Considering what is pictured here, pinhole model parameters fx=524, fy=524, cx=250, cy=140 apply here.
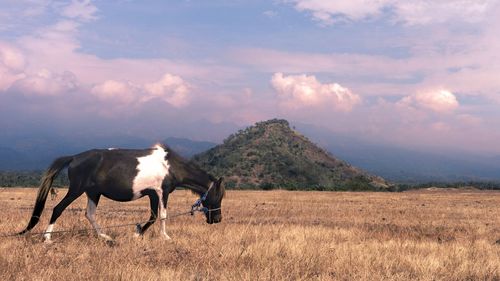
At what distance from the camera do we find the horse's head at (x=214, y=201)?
42.1ft

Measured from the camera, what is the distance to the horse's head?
1284 cm

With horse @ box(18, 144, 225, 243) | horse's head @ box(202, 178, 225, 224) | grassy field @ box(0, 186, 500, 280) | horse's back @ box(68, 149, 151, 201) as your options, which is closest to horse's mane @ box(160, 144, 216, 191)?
horse @ box(18, 144, 225, 243)

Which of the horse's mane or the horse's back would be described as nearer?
the horse's back

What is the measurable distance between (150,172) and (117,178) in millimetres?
731

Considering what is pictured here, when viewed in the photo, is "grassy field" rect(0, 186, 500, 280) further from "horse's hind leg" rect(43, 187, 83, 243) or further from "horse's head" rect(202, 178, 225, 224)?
"horse's head" rect(202, 178, 225, 224)

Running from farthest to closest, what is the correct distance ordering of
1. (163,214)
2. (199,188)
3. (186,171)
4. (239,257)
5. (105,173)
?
(199,188) < (186,171) < (163,214) < (105,173) < (239,257)

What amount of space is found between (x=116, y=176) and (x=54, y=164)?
1.54 metres

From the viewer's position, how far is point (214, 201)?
1289 centimetres

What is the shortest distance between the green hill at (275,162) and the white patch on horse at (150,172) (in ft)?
190

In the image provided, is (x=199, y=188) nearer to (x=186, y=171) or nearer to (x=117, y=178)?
(x=186, y=171)

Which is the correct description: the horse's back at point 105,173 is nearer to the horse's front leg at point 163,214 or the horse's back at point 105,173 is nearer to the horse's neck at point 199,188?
the horse's front leg at point 163,214

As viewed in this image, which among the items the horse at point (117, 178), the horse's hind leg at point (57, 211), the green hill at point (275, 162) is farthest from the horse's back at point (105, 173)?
the green hill at point (275, 162)

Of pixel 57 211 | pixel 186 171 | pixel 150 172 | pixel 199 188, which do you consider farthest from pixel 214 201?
pixel 57 211

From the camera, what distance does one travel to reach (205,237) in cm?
1151
